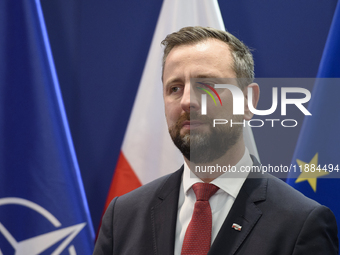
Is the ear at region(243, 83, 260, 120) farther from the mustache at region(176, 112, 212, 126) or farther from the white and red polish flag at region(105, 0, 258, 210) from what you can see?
the white and red polish flag at region(105, 0, 258, 210)

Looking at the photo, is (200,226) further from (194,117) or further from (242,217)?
(194,117)

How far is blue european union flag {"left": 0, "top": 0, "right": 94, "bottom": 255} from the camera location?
2.03 m

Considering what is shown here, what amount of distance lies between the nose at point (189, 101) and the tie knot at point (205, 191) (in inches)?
12.5

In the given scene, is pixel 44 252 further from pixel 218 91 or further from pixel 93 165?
pixel 218 91

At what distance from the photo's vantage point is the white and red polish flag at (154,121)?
2131 millimetres

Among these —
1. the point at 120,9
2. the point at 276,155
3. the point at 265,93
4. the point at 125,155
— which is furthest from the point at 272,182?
the point at 120,9

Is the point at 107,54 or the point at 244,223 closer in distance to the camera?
the point at 244,223

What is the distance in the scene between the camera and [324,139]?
1885 millimetres

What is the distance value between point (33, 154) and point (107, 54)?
2.72ft

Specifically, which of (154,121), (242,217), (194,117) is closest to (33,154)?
(154,121)

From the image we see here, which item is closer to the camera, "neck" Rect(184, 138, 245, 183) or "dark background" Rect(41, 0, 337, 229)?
"neck" Rect(184, 138, 245, 183)

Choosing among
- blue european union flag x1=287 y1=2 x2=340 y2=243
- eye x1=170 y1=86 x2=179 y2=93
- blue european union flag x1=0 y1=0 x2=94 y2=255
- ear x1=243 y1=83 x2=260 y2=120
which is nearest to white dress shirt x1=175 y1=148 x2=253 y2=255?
ear x1=243 y1=83 x2=260 y2=120

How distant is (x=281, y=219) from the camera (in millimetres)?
1280

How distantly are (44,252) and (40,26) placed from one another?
134 centimetres
